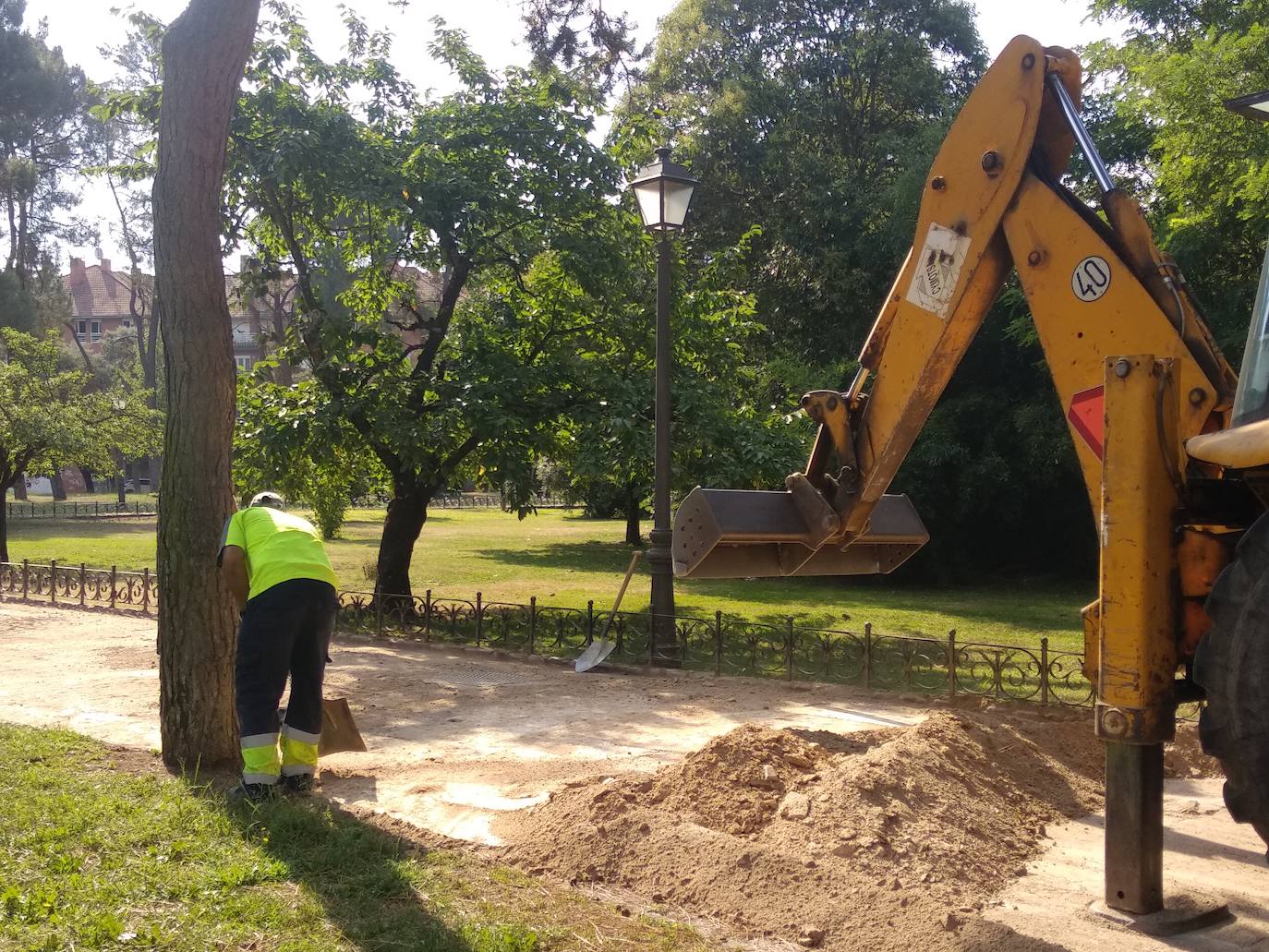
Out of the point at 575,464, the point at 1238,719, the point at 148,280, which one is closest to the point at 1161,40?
the point at 575,464

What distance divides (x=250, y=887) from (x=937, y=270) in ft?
13.6

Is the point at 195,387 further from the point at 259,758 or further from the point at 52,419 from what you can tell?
the point at 52,419

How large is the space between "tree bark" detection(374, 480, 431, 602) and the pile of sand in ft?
31.6

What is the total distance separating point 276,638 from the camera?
6395mm

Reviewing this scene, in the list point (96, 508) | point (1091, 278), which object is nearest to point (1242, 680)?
point (1091, 278)

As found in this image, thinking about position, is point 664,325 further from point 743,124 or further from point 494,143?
point 743,124

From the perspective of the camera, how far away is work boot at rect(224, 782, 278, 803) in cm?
620

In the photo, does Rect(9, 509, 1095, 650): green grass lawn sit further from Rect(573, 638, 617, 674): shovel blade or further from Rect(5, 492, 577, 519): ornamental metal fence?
Rect(5, 492, 577, 519): ornamental metal fence

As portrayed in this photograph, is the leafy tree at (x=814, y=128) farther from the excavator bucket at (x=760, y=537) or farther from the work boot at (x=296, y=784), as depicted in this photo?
the work boot at (x=296, y=784)

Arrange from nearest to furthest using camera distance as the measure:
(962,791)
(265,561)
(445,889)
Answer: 1. (445,889)
2. (962,791)
3. (265,561)

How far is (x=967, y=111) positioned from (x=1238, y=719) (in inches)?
121

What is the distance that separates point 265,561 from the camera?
21.4 feet

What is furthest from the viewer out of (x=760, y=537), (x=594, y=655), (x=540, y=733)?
(x=594, y=655)

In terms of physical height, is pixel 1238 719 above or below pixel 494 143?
below
